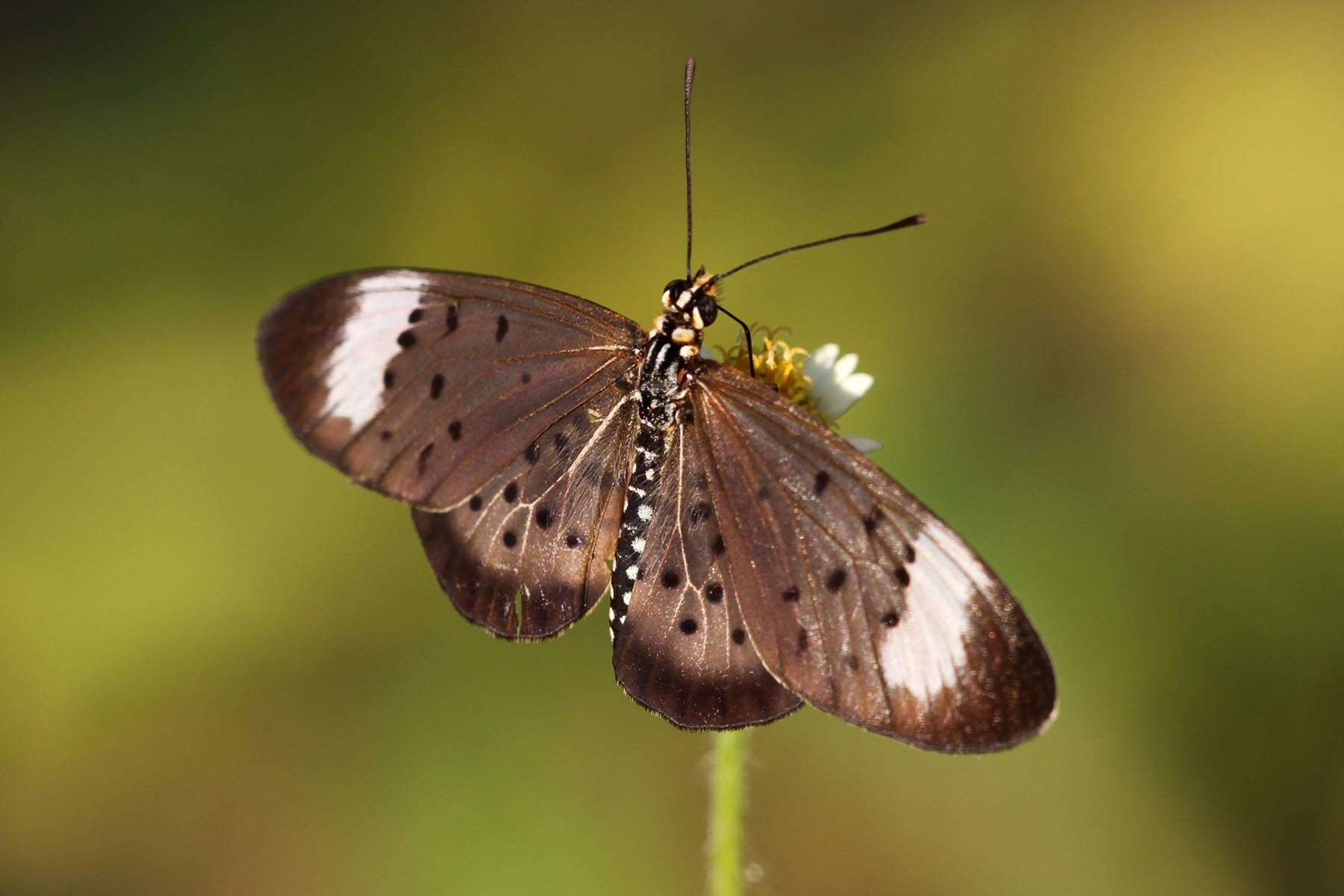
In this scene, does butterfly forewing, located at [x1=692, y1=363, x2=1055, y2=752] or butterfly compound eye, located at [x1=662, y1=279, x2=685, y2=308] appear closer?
butterfly forewing, located at [x1=692, y1=363, x2=1055, y2=752]

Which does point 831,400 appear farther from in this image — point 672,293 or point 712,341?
point 712,341

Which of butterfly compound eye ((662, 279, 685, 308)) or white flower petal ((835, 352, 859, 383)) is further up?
white flower petal ((835, 352, 859, 383))

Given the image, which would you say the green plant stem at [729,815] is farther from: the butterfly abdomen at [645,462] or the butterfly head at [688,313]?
the butterfly head at [688,313]

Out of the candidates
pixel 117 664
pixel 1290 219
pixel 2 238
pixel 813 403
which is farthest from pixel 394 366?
pixel 1290 219

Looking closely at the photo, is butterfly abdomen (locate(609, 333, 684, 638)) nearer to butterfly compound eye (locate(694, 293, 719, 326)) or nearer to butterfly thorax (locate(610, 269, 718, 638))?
butterfly thorax (locate(610, 269, 718, 638))

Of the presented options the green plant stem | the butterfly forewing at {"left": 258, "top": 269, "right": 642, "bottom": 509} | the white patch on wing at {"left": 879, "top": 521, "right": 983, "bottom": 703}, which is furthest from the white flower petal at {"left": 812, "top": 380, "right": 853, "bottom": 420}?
the white patch on wing at {"left": 879, "top": 521, "right": 983, "bottom": 703}

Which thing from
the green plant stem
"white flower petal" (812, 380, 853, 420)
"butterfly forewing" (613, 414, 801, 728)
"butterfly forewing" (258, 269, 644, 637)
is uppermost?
"white flower petal" (812, 380, 853, 420)

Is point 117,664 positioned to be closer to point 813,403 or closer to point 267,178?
point 267,178

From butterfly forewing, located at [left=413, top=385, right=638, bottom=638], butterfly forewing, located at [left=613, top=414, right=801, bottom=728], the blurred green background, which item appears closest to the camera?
butterfly forewing, located at [left=613, top=414, right=801, bottom=728]
